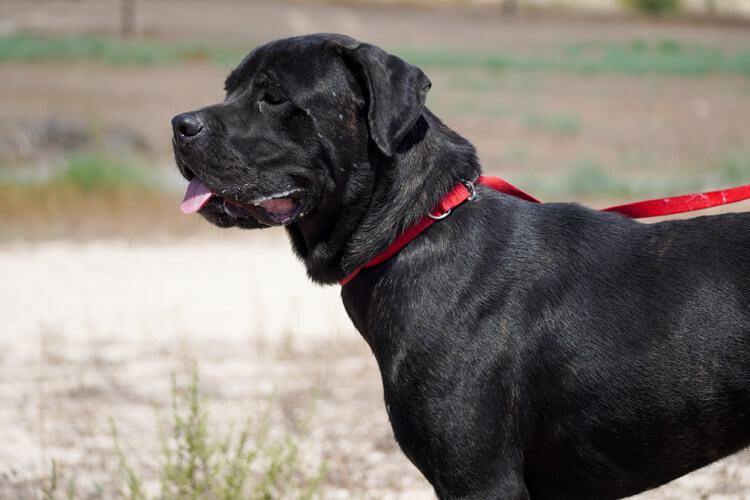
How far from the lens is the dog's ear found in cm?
286

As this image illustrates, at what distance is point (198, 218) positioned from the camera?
37.3ft

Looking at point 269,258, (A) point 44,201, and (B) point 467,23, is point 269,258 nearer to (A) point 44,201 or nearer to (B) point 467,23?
(A) point 44,201

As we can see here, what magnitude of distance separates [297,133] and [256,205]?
314mm

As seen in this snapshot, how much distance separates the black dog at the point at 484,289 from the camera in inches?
104

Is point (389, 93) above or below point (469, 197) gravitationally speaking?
above

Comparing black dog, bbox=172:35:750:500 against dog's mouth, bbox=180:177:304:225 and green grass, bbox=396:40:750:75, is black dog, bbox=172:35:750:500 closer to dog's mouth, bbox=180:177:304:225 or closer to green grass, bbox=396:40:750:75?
dog's mouth, bbox=180:177:304:225

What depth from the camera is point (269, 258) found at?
996 cm

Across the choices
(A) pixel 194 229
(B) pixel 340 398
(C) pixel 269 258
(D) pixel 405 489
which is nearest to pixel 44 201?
(A) pixel 194 229

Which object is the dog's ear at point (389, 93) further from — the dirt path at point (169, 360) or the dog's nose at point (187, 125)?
the dirt path at point (169, 360)

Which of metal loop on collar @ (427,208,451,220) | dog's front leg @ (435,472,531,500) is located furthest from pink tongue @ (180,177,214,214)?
dog's front leg @ (435,472,531,500)

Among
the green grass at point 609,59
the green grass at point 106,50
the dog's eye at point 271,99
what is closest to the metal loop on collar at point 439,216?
the dog's eye at point 271,99

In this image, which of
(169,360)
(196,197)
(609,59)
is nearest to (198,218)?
(169,360)

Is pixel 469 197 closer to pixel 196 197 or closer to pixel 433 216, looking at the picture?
pixel 433 216

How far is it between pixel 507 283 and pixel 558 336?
0.80 feet
